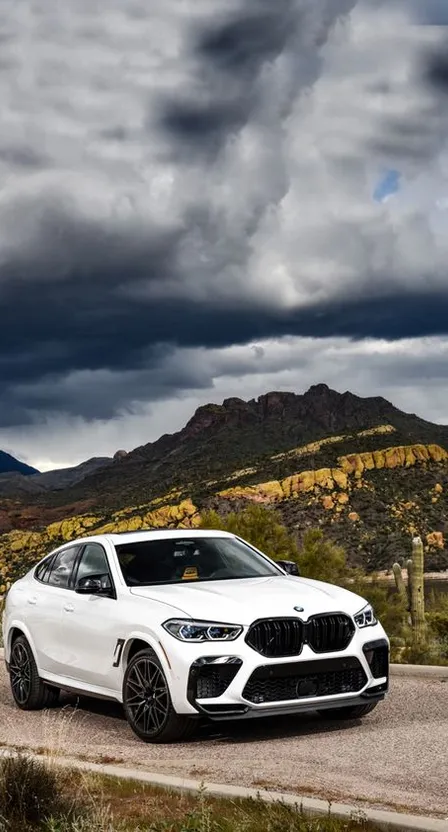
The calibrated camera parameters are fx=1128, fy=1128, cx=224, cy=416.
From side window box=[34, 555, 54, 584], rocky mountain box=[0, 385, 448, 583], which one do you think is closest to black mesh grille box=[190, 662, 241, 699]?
side window box=[34, 555, 54, 584]

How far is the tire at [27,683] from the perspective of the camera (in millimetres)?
11008

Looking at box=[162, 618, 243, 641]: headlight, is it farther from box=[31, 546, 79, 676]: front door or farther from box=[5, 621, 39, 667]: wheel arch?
box=[5, 621, 39, 667]: wheel arch

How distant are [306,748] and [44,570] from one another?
13.3 feet

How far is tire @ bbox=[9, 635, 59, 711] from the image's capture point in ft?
36.1

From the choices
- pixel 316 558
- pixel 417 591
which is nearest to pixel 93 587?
pixel 417 591

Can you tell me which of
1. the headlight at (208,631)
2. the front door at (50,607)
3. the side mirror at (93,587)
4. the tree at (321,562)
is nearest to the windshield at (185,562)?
the side mirror at (93,587)

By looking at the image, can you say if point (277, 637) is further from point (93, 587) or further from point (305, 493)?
point (305, 493)

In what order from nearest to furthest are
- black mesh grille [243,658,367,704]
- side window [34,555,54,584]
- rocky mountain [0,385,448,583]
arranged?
black mesh grille [243,658,367,704] < side window [34,555,54,584] < rocky mountain [0,385,448,583]

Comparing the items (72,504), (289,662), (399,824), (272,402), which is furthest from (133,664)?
(272,402)

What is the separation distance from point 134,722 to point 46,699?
229 centimetres

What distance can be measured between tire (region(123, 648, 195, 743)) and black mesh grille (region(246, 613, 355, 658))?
31.3 inches

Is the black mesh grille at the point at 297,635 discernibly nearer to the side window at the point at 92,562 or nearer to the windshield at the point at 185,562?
the windshield at the point at 185,562

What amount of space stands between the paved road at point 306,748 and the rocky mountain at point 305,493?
4300cm

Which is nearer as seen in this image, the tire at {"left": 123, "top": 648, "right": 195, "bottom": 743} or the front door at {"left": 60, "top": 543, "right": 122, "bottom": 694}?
the tire at {"left": 123, "top": 648, "right": 195, "bottom": 743}
